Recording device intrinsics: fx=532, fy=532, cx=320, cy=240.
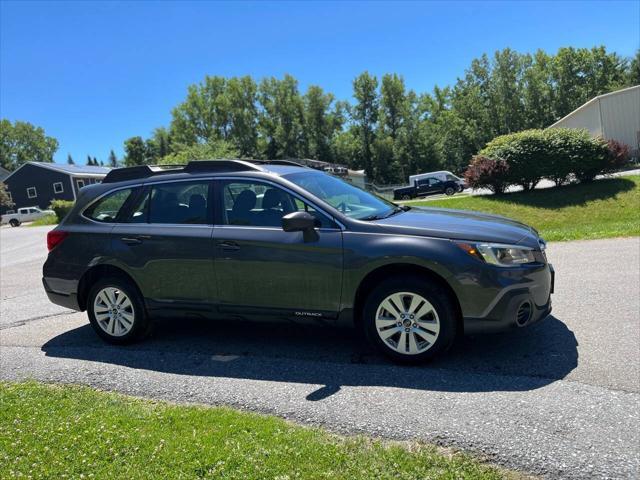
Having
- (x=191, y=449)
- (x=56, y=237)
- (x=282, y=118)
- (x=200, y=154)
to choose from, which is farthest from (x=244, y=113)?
(x=191, y=449)

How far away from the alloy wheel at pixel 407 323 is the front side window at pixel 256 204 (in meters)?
1.00

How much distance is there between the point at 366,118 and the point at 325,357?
7144cm

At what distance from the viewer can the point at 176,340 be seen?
5.65 m

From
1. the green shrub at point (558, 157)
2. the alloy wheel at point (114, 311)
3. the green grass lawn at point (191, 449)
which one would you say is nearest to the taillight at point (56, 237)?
the alloy wheel at point (114, 311)

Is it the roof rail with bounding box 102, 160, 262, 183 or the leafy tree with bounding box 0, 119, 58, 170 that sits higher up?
the leafy tree with bounding box 0, 119, 58, 170

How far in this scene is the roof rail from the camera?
5254mm

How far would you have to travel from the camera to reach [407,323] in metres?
4.36

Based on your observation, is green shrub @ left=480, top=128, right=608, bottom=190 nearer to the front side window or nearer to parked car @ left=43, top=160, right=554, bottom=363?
parked car @ left=43, top=160, right=554, bottom=363

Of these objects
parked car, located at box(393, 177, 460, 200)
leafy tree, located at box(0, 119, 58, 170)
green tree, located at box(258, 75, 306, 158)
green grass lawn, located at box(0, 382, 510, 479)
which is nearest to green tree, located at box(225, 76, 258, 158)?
green tree, located at box(258, 75, 306, 158)

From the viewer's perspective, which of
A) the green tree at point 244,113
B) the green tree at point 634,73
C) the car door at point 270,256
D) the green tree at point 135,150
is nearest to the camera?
the car door at point 270,256

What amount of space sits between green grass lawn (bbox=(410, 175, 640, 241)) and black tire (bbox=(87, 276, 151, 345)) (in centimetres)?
1115

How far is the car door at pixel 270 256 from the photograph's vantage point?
456cm

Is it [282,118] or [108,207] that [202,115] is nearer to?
[282,118]

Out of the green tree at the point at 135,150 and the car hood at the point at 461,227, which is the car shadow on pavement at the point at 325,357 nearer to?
the car hood at the point at 461,227
